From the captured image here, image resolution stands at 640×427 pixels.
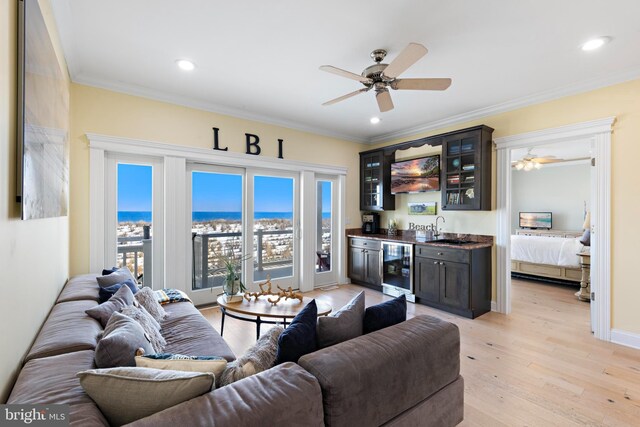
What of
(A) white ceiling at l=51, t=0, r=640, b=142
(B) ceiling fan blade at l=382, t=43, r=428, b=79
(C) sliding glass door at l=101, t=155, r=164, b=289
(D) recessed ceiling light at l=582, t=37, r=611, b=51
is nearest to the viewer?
(B) ceiling fan blade at l=382, t=43, r=428, b=79

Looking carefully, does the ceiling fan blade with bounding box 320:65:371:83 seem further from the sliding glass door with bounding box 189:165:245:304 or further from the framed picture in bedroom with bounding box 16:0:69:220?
the sliding glass door with bounding box 189:165:245:304

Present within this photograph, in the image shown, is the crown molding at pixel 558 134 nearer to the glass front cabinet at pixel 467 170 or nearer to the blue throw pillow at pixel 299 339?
the glass front cabinet at pixel 467 170

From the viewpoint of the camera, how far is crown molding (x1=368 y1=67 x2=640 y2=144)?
9.99 feet

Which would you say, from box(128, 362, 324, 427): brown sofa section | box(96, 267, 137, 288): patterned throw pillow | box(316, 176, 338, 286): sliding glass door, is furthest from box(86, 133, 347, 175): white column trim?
box(128, 362, 324, 427): brown sofa section

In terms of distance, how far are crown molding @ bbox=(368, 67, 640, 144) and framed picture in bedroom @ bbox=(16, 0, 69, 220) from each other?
4.40 m

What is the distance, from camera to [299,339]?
1415 mm

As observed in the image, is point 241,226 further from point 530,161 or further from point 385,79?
point 530,161

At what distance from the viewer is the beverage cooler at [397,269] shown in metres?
4.43

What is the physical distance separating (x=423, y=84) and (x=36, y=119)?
2.51 metres

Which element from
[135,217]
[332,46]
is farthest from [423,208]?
[135,217]

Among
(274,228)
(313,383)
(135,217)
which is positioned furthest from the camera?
(274,228)

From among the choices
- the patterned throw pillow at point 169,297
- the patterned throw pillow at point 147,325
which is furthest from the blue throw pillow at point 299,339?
the patterned throw pillow at point 169,297

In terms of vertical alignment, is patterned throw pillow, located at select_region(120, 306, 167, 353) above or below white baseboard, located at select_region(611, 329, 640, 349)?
above

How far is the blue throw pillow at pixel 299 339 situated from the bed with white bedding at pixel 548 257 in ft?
17.8
